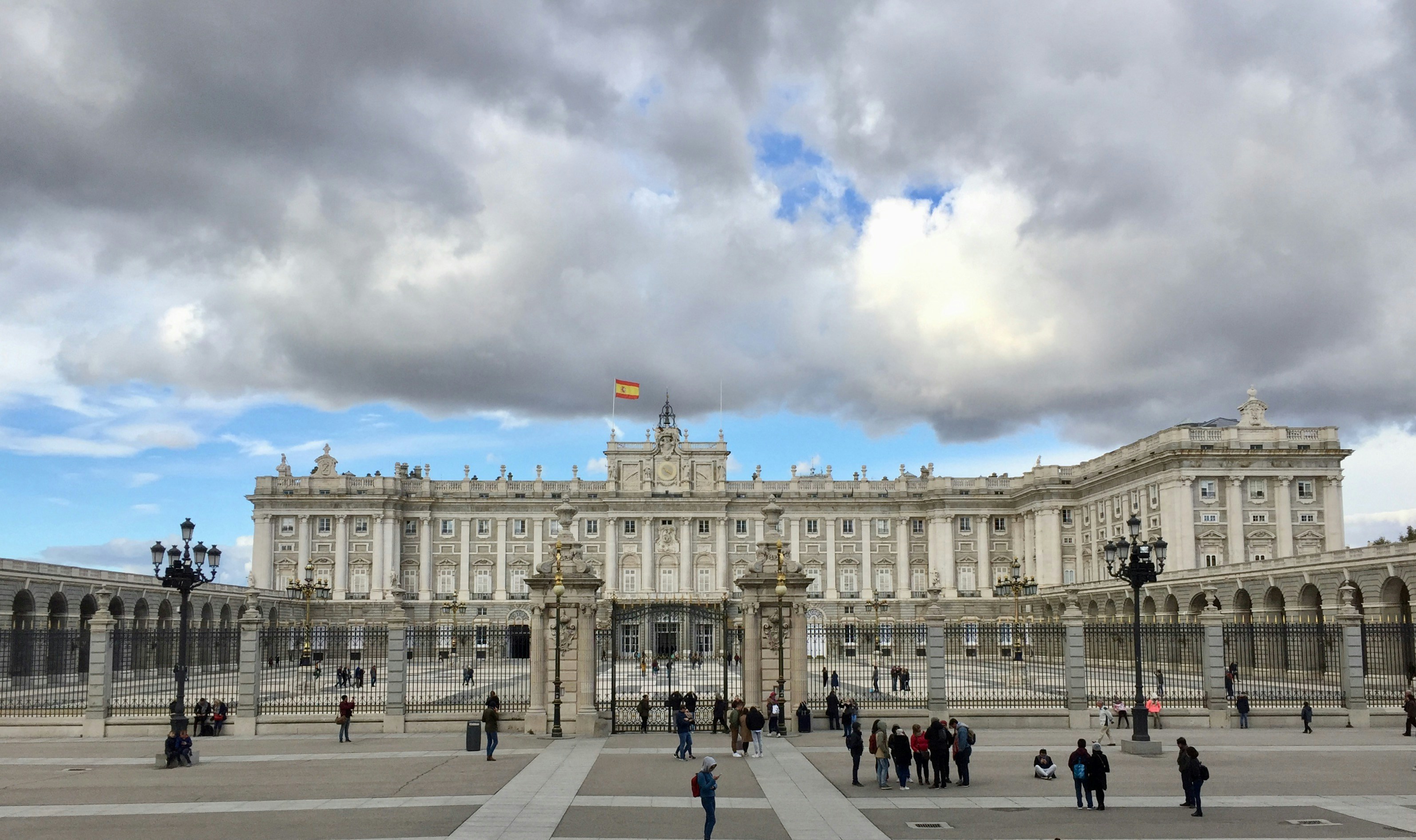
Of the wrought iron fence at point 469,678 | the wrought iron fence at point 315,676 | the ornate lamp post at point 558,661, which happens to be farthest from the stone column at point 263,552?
the ornate lamp post at point 558,661

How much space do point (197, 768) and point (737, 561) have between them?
86.8 metres

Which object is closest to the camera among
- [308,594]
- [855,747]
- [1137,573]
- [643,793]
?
[643,793]

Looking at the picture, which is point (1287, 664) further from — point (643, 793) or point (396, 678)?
point (396, 678)

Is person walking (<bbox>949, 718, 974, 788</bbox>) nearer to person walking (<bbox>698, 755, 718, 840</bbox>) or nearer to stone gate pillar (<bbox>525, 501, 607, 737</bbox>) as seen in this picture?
person walking (<bbox>698, 755, 718, 840</bbox>)

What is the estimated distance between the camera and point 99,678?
34.3 meters

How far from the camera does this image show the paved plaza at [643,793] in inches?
766

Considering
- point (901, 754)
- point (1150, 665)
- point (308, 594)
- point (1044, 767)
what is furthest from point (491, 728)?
point (1150, 665)

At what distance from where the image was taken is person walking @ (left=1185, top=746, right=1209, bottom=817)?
20.3 meters

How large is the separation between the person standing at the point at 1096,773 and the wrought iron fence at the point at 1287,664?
15.6m

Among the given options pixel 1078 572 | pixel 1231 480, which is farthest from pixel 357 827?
pixel 1078 572

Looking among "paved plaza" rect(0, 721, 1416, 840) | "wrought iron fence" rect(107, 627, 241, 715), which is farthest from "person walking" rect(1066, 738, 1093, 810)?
"wrought iron fence" rect(107, 627, 241, 715)

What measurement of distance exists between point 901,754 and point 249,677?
2014 cm

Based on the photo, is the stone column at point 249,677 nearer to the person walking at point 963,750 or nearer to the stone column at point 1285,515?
the person walking at point 963,750

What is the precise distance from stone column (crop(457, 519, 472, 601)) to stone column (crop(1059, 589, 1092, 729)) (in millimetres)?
83910
